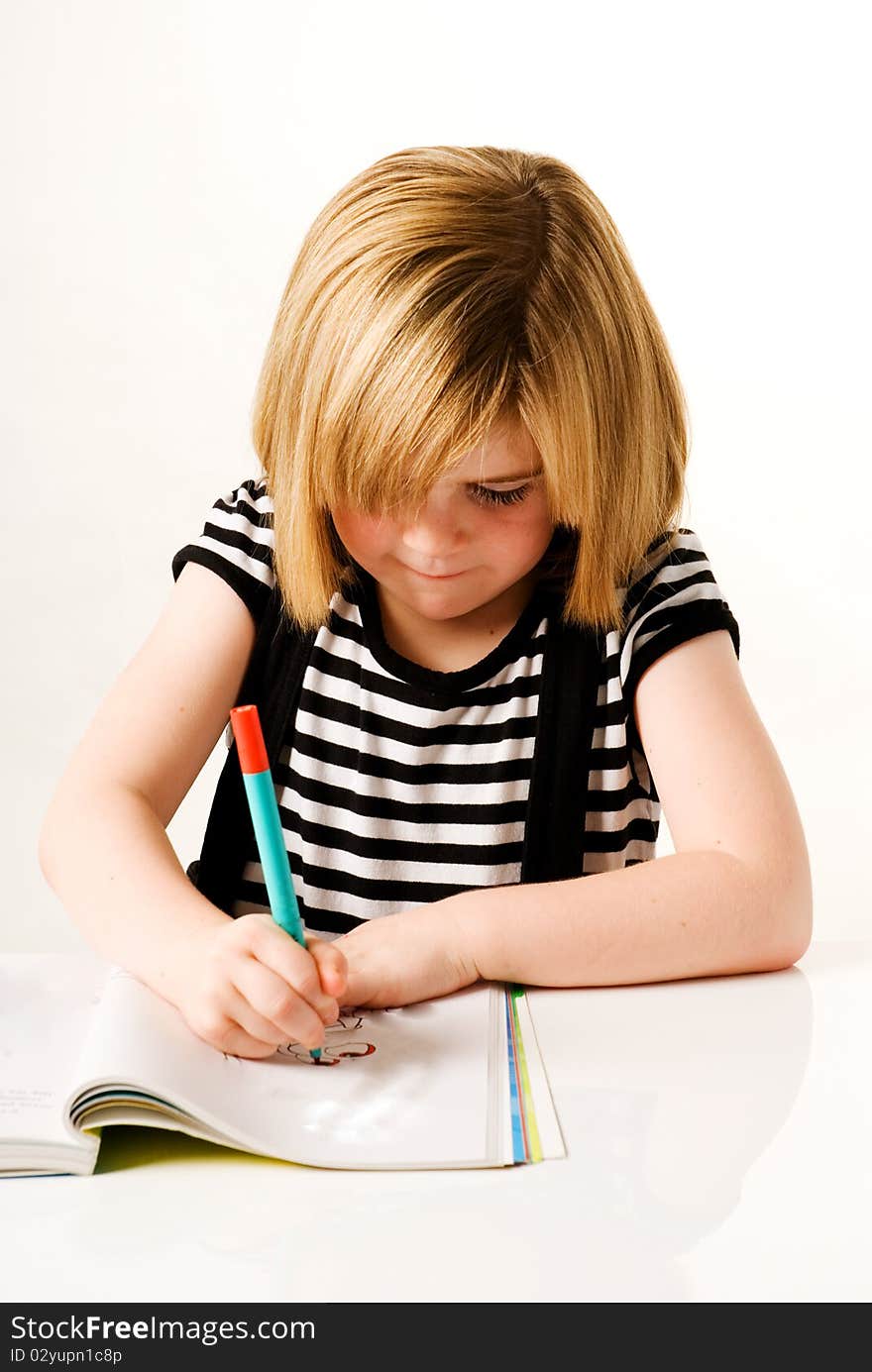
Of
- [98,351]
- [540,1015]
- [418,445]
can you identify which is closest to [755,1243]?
[540,1015]

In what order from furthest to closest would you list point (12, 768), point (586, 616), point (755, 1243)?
1. point (12, 768)
2. point (586, 616)
3. point (755, 1243)

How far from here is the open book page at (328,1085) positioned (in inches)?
20.3

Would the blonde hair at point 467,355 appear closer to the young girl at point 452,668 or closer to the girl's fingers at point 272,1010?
the young girl at point 452,668

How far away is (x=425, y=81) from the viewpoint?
6.99 ft

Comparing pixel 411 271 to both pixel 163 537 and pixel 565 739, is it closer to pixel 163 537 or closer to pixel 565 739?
pixel 565 739

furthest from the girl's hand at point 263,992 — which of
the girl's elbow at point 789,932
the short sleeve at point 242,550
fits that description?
the short sleeve at point 242,550

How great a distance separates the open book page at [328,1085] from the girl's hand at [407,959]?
1cm

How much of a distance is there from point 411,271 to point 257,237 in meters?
1.39

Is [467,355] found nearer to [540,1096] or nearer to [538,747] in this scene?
[538,747]

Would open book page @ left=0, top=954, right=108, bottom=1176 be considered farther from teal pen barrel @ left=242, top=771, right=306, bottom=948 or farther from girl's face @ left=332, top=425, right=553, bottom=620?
girl's face @ left=332, top=425, right=553, bottom=620

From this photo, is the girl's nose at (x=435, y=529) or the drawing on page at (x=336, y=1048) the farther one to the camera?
the girl's nose at (x=435, y=529)

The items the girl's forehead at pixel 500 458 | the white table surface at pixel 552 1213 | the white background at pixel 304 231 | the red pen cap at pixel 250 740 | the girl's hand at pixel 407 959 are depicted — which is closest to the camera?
the white table surface at pixel 552 1213

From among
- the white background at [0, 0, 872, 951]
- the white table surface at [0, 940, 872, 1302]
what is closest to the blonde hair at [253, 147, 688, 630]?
the white table surface at [0, 940, 872, 1302]

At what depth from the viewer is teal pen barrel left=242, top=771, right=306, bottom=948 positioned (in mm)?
578
